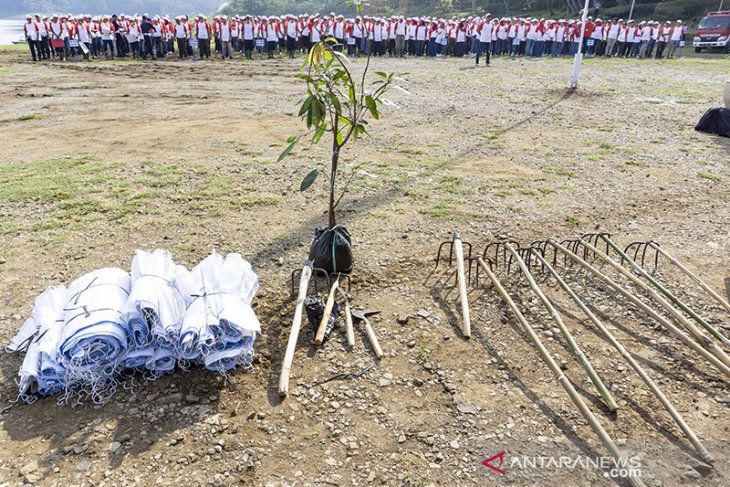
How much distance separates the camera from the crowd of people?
21.2 m

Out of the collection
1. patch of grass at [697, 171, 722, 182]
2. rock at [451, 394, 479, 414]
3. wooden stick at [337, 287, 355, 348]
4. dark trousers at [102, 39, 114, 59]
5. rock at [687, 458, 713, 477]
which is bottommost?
rock at [451, 394, 479, 414]

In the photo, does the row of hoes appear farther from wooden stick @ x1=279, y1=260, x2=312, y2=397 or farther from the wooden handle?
the wooden handle

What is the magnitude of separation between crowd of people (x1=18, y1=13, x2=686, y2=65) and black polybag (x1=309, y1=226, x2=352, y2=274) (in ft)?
58.9

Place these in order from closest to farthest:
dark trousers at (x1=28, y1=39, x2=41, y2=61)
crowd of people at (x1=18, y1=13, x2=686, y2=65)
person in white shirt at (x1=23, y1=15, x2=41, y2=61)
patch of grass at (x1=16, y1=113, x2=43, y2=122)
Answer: patch of grass at (x1=16, y1=113, x2=43, y2=122) → person in white shirt at (x1=23, y1=15, x2=41, y2=61) → dark trousers at (x1=28, y1=39, x2=41, y2=61) → crowd of people at (x1=18, y1=13, x2=686, y2=65)

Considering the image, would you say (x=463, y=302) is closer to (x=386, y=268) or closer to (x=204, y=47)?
(x=386, y=268)

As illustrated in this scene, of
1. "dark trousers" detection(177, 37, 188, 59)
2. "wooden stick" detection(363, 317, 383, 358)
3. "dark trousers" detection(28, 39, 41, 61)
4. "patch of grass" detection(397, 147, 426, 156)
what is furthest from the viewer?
"dark trousers" detection(177, 37, 188, 59)

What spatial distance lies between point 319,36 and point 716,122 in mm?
18575

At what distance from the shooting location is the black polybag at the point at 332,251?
4660 millimetres

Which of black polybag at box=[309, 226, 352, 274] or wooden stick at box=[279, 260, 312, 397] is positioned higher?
black polybag at box=[309, 226, 352, 274]

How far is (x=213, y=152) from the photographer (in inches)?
340

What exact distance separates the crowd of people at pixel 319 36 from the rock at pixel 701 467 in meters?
20.2

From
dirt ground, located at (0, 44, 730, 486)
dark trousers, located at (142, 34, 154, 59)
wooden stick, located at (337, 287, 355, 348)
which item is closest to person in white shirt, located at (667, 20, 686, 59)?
dirt ground, located at (0, 44, 730, 486)

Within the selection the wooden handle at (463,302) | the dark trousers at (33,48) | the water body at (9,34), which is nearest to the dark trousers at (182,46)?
the dark trousers at (33,48)

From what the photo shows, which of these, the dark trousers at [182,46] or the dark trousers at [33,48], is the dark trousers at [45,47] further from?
the dark trousers at [182,46]
